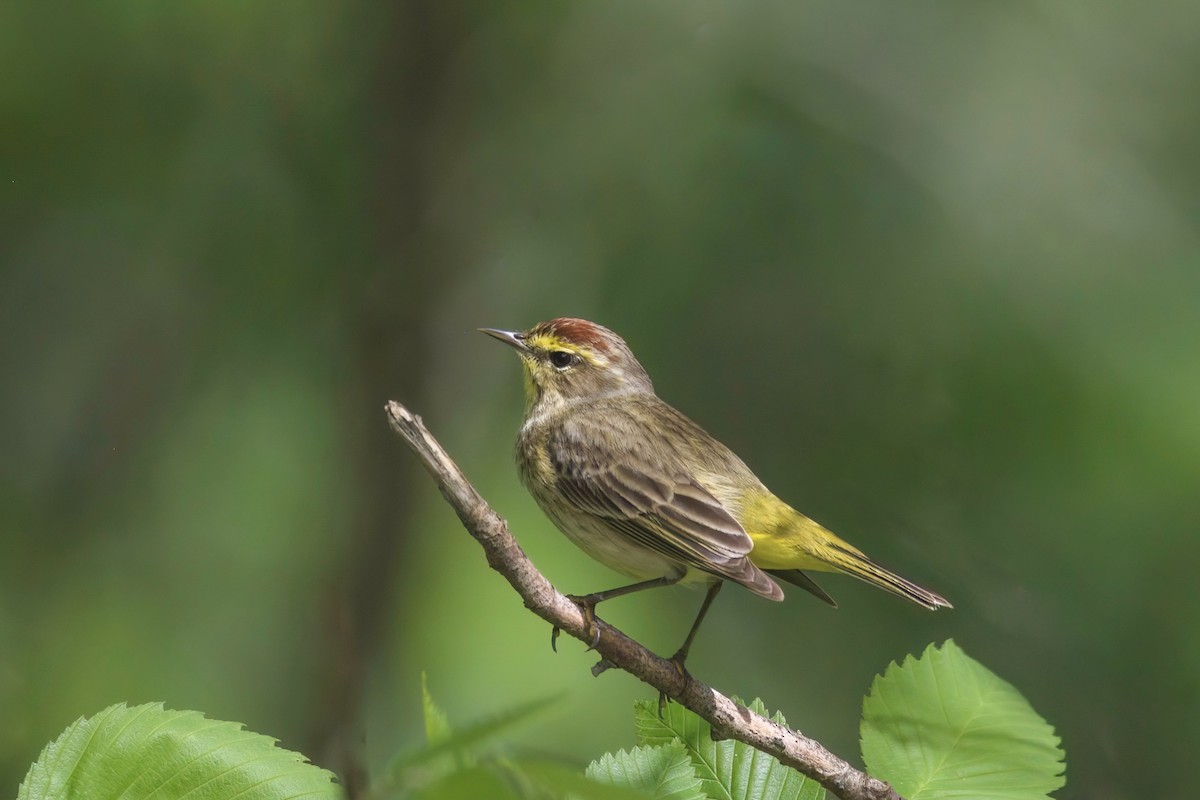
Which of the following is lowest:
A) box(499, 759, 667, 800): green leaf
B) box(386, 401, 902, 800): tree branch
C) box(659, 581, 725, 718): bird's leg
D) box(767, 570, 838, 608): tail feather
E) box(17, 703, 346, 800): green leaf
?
box(17, 703, 346, 800): green leaf

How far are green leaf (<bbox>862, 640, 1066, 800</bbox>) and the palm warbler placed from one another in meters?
0.94

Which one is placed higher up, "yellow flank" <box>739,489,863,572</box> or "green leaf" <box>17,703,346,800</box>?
"yellow flank" <box>739,489,863,572</box>

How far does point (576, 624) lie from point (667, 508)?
131 centimetres

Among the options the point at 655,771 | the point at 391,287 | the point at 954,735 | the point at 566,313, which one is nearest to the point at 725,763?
the point at 655,771

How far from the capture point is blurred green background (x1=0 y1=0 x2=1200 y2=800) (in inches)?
178

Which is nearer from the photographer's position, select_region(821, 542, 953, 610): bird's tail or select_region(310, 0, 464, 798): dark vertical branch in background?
select_region(821, 542, 953, 610): bird's tail

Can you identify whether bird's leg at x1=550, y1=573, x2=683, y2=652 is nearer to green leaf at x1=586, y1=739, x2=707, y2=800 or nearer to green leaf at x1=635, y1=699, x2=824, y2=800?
green leaf at x1=635, y1=699, x2=824, y2=800

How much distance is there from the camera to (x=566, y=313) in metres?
5.55

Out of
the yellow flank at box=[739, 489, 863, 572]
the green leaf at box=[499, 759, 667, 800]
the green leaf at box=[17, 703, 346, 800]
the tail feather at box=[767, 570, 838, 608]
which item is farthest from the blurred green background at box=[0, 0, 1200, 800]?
the green leaf at box=[499, 759, 667, 800]

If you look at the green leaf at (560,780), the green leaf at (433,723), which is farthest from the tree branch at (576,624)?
the green leaf at (560,780)

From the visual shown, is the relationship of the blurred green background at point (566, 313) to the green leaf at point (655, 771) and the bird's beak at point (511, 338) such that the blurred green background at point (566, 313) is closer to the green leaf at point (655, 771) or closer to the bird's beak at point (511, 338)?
the bird's beak at point (511, 338)

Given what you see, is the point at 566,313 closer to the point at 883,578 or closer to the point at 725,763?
the point at 883,578

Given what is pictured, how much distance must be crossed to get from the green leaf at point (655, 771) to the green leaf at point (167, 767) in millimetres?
382

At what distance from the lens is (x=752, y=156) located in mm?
5141
